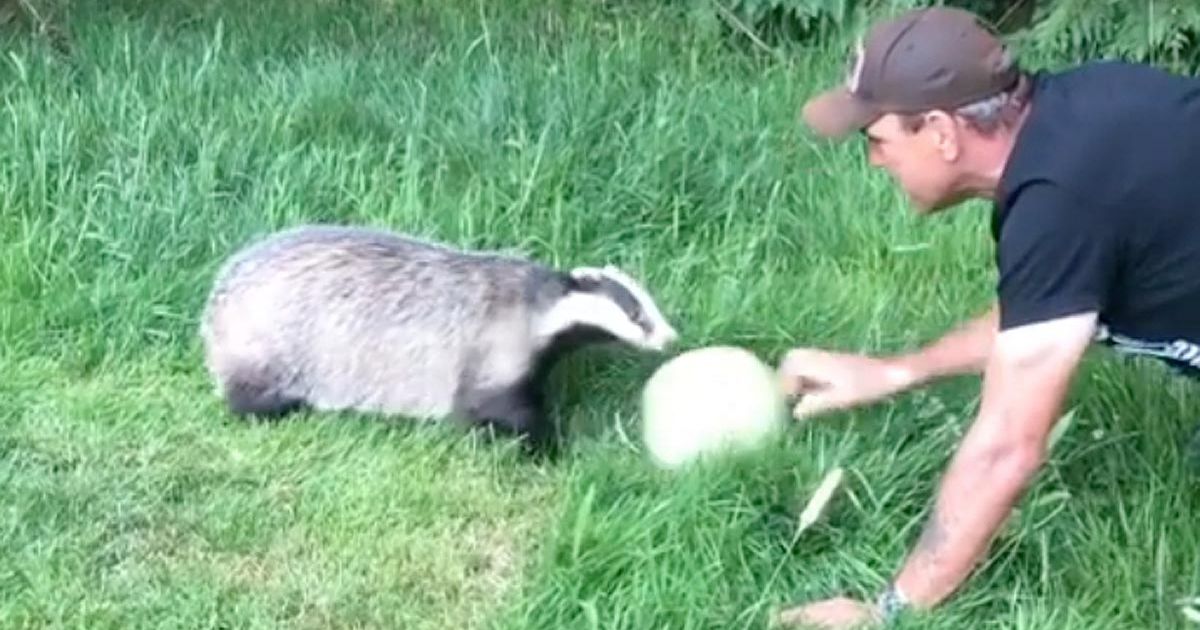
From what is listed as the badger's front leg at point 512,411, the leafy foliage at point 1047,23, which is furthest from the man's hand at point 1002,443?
the leafy foliage at point 1047,23

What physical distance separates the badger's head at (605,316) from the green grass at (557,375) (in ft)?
0.70

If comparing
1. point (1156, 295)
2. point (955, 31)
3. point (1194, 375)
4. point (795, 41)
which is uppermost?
point (955, 31)

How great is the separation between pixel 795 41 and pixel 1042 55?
952mm

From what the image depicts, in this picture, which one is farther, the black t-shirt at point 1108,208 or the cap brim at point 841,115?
the cap brim at point 841,115

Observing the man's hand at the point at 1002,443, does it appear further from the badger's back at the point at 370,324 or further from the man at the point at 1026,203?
the badger's back at the point at 370,324

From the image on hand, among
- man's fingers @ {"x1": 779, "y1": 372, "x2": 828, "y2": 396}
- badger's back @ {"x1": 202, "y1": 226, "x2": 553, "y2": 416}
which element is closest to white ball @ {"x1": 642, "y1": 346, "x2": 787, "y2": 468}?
man's fingers @ {"x1": 779, "y1": 372, "x2": 828, "y2": 396}

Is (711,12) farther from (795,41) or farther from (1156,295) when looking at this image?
(1156,295)

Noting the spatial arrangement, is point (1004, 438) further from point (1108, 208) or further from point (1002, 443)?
point (1108, 208)

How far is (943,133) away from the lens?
3855 millimetres

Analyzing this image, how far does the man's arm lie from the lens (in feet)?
12.2

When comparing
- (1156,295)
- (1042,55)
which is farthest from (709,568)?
(1042,55)

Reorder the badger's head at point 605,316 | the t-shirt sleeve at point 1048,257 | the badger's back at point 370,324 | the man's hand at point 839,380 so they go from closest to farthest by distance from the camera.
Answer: the t-shirt sleeve at point 1048,257
the man's hand at point 839,380
the badger's head at point 605,316
the badger's back at point 370,324

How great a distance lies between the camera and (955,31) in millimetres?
3895

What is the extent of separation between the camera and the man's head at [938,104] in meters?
3.84
